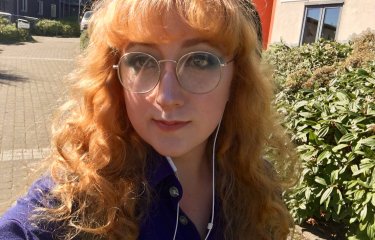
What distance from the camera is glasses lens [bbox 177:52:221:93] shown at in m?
1.27

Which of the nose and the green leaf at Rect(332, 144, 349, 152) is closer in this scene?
the nose

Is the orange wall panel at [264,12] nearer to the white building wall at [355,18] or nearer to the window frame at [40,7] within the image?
the white building wall at [355,18]

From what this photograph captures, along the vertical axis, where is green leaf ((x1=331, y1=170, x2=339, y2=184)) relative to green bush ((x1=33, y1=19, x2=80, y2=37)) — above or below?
above

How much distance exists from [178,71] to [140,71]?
121 mm

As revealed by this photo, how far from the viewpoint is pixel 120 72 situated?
1.34 meters

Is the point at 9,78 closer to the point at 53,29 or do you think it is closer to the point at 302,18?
the point at 302,18

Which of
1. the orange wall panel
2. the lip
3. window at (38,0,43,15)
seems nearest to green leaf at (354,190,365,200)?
the orange wall panel

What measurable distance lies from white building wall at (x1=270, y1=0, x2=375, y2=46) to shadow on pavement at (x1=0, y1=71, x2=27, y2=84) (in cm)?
664

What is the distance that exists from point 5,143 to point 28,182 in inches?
182

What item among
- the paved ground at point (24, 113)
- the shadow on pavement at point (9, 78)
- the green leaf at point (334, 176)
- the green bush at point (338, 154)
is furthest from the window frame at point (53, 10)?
the green leaf at point (334, 176)

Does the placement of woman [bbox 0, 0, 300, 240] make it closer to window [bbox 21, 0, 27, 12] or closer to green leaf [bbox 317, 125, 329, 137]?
green leaf [bbox 317, 125, 329, 137]

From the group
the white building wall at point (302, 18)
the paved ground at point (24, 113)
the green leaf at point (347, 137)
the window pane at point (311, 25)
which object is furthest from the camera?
the window pane at point (311, 25)

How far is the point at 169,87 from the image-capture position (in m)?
1.26

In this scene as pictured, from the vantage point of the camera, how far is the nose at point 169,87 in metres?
1.25
